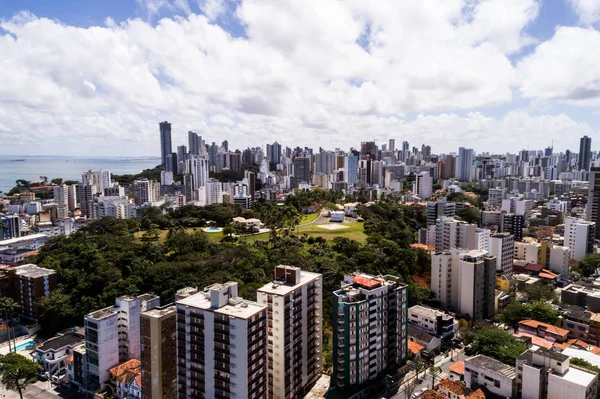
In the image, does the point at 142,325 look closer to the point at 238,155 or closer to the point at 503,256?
the point at 503,256

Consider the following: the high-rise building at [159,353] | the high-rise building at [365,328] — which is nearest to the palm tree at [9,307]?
the high-rise building at [159,353]

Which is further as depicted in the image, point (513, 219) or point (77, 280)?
point (513, 219)

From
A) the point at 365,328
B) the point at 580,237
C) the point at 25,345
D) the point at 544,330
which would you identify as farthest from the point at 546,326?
the point at 25,345

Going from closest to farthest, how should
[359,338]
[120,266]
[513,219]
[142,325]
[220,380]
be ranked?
[220,380], [142,325], [359,338], [120,266], [513,219]

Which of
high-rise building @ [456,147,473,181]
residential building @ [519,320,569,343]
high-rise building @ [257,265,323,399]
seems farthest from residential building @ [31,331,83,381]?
Answer: high-rise building @ [456,147,473,181]

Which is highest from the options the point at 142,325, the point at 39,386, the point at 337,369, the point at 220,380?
the point at 142,325

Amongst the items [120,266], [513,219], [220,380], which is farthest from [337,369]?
[513,219]

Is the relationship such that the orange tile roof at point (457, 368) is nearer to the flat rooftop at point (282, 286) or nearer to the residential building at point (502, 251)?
the flat rooftop at point (282, 286)
